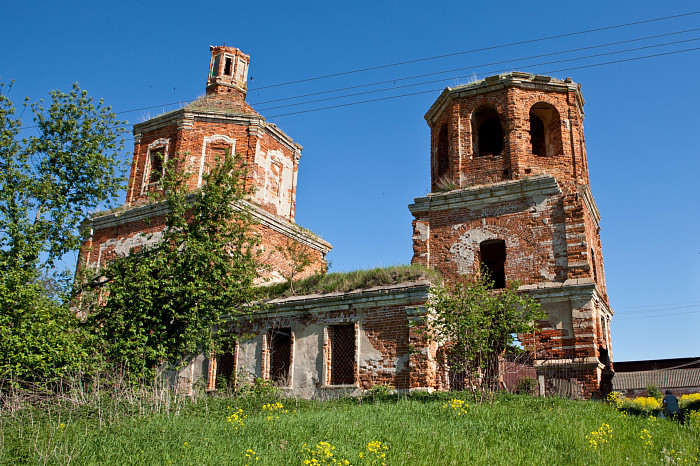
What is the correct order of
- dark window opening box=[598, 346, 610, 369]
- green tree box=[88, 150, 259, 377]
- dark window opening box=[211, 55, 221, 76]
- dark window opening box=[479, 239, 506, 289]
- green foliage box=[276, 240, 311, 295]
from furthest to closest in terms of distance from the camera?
1. dark window opening box=[211, 55, 221, 76]
2. green foliage box=[276, 240, 311, 295]
3. dark window opening box=[479, 239, 506, 289]
4. dark window opening box=[598, 346, 610, 369]
5. green tree box=[88, 150, 259, 377]

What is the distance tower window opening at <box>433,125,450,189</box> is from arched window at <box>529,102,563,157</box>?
2.50 meters

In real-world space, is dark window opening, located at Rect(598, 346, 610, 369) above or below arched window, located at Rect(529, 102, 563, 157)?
below

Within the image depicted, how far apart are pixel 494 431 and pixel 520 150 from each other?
9813 millimetres

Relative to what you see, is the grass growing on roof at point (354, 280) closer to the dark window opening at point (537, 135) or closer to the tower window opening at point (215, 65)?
the dark window opening at point (537, 135)

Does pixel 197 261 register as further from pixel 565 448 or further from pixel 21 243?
pixel 565 448

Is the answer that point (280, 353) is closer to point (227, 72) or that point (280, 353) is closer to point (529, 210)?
point (529, 210)

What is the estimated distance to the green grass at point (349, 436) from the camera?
6488 millimetres

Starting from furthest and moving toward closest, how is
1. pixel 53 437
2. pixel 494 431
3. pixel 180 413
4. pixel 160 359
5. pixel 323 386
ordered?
pixel 323 386 → pixel 160 359 → pixel 180 413 → pixel 494 431 → pixel 53 437

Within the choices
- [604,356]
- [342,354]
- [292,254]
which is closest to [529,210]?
[604,356]

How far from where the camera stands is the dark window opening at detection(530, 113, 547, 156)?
676 inches

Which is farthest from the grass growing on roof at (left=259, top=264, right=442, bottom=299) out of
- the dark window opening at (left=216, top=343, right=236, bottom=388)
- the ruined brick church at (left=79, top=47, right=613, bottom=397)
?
the dark window opening at (left=216, top=343, right=236, bottom=388)

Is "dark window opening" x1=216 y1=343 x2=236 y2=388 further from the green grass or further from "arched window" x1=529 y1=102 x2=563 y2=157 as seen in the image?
"arched window" x1=529 y1=102 x2=563 y2=157

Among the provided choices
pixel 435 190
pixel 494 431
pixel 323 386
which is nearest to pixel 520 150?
pixel 435 190

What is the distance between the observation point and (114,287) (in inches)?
481
